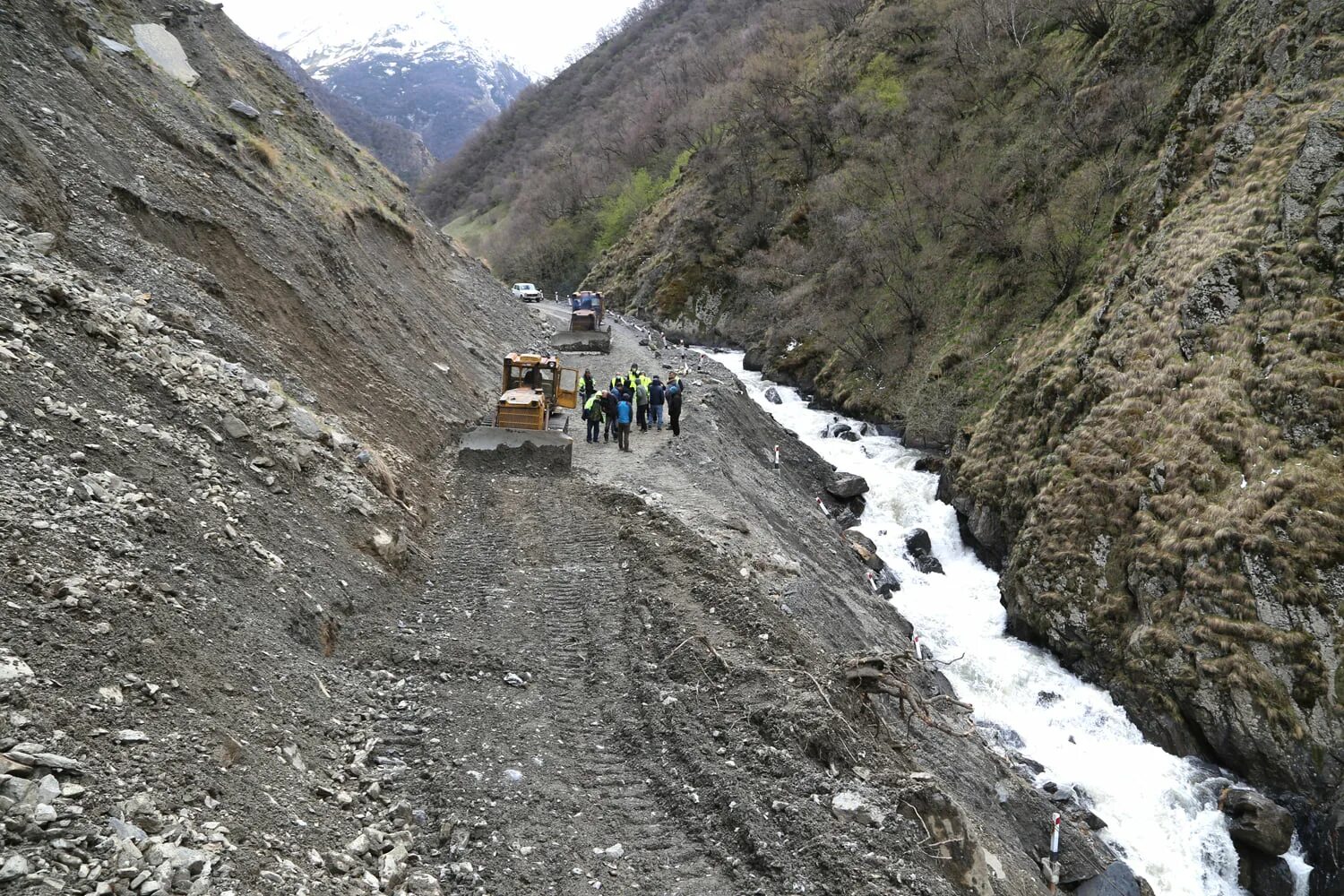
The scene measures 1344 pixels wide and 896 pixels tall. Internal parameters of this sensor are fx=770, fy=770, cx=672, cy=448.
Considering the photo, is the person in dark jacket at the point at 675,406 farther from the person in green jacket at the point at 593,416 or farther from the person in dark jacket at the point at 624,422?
the person in green jacket at the point at 593,416

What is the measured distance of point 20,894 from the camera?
372 cm

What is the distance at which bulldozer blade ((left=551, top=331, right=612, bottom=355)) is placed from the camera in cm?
3359

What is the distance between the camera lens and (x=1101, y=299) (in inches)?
861

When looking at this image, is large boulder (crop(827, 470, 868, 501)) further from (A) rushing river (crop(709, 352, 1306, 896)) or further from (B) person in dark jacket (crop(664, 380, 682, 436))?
(B) person in dark jacket (crop(664, 380, 682, 436))

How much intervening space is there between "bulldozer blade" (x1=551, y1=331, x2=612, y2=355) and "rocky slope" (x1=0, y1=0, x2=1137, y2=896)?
17.0m

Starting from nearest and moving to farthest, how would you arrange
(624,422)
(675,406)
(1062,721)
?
(1062,721) → (624,422) → (675,406)

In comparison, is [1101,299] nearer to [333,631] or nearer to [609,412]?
[609,412]

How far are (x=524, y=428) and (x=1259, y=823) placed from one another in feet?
49.1

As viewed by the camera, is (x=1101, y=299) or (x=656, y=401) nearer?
(x=656, y=401)

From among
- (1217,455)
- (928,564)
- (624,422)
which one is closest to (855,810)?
(624,422)

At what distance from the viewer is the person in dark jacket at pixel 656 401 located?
67.7 feet

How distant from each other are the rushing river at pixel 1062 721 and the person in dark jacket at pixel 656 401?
7.02 m

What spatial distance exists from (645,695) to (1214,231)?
18208 mm

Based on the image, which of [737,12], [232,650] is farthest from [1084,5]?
[737,12]
